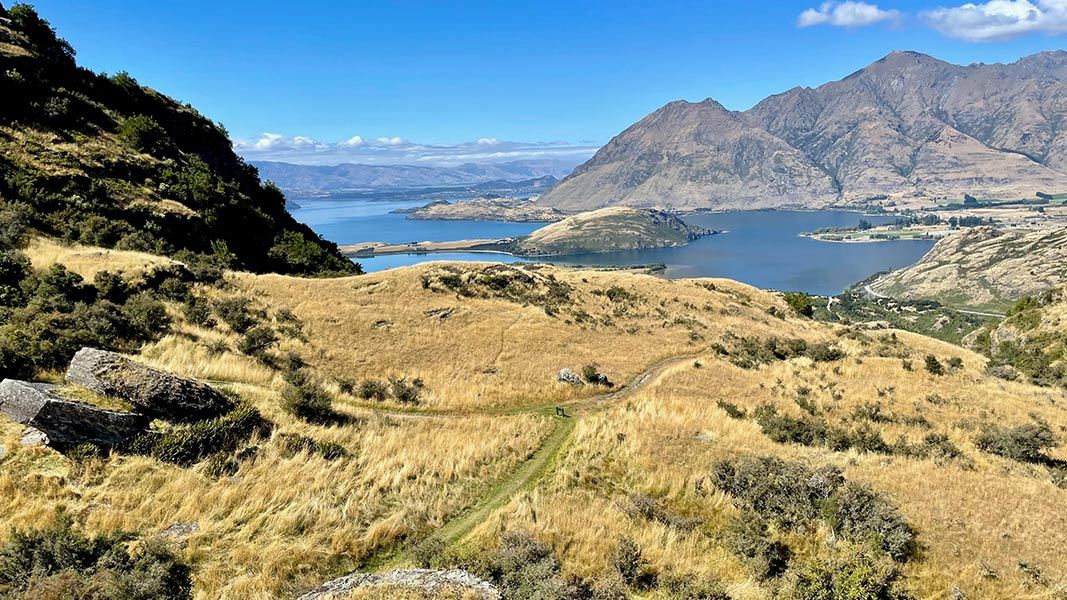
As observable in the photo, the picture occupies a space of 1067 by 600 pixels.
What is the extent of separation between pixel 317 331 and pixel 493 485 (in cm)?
1940

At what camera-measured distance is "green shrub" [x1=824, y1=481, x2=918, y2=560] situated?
11969 mm

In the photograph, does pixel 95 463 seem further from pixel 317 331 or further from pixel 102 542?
pixel 317 331

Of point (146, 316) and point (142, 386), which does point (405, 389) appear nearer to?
point (142, 386)

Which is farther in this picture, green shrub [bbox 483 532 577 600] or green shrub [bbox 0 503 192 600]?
green shrub [bbox 483 532 577 600]

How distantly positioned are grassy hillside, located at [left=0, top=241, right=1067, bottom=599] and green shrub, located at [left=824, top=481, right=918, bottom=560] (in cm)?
6

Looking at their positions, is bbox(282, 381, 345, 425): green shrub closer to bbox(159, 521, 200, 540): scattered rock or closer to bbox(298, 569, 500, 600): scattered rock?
bbox(159, 521, 200, 540): scattered rock

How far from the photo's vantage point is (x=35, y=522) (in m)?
10.3

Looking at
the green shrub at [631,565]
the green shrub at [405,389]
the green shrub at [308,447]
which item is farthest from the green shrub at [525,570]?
the green shrub at [405,389]

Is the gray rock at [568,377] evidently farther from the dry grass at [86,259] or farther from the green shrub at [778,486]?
the dry grass at [86,259]

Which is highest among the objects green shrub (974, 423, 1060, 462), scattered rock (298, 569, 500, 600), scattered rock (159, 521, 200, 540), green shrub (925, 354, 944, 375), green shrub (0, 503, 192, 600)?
green shrub (0, 503, 192, 600)

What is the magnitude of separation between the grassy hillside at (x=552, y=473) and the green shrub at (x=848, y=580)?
0.07 m

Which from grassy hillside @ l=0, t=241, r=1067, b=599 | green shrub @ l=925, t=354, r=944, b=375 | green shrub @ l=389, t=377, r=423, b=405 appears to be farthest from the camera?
green shrub @ l=925, t=354, r=944, b=375

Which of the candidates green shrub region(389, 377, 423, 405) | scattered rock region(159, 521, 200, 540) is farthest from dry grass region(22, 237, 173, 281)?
scattered rock region(159, 521, 200, 540)

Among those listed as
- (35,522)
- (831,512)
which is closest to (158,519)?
(35,522)
